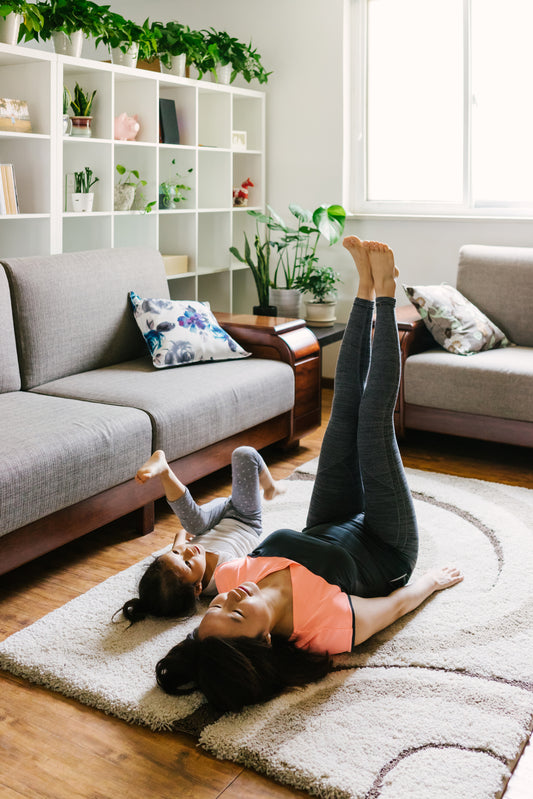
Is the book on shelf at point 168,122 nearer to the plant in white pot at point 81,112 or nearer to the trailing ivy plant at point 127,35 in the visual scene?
the trailing ivy plant at point 127,35

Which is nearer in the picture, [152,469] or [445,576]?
[152,469]

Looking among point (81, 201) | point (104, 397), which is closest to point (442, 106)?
point (81, 201)

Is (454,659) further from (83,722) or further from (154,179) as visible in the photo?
(154,179)

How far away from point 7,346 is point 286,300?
2002mm

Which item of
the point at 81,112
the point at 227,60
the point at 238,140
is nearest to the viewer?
the point at 81,112

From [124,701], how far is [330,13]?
157 inches

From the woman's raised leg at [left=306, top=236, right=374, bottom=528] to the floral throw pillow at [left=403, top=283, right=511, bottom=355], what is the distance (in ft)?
4.79

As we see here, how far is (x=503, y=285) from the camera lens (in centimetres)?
385

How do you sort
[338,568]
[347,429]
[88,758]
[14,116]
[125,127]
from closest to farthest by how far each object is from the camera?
[88,758] → [338,568] → [347,429] → [14,116] → [125,127]

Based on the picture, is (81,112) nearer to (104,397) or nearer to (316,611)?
(104,397)

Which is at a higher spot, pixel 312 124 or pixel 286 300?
pixel 312 124

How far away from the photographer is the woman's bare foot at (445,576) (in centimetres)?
226

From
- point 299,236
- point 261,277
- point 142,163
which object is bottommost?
point 261,277

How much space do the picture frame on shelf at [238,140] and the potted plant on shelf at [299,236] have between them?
378mm
